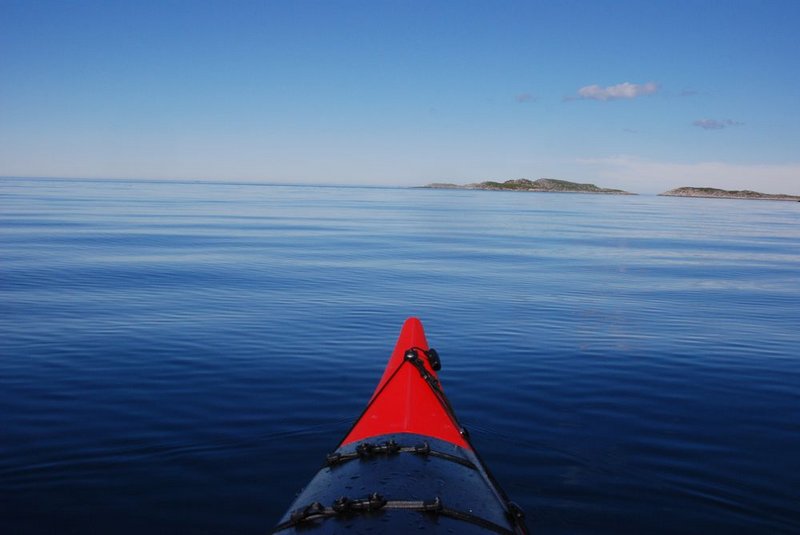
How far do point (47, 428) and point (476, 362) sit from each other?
24.5ft

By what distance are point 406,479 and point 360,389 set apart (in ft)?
19.0

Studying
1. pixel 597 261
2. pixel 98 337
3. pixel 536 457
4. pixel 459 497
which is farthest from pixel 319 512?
pixel 597 261

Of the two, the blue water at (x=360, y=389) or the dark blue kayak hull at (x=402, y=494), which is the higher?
the dark blue kayak hull at (x=402, y=494)

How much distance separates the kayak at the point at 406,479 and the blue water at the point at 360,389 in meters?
1.52

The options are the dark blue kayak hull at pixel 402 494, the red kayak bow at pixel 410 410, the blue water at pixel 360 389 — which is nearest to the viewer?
the dark blue kayak hull at pixel 402 494

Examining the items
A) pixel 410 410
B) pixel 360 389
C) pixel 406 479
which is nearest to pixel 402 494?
pixel 406 479

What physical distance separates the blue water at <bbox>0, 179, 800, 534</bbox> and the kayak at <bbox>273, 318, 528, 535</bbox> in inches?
59.7

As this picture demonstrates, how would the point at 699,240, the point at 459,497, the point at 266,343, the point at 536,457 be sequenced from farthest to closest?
the point at 699,240 → the point at 266,343 → the point at 536,457 → the point at 459,497

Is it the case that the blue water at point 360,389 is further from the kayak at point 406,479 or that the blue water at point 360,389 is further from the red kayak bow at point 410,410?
the kayak at point 406,479

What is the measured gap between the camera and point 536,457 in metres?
8.23

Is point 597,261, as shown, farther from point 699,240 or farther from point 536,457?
point 536,457

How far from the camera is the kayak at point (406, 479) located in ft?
14.6

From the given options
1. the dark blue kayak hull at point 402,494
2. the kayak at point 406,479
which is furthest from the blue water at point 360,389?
the dark blue kayak hull at point 402,494

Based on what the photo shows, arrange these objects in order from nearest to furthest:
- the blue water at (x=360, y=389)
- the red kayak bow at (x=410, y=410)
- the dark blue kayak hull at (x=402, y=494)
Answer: the dark blue kayak hull at (x=402, y=494) < the red kayak bow at (x=410, y=410) < the blue water at (x=360, y=389)
